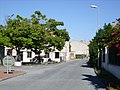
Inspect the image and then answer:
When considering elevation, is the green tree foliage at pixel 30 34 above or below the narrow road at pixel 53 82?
above

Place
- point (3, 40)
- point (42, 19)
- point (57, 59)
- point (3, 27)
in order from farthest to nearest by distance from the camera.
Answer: point (57, 59)
point (42, 19)
point (3, 27)
point (3, 40)

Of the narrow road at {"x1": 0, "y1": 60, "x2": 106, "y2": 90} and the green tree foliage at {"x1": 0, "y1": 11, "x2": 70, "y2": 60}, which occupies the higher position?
the green tree foliage at {"x1": 0, "y1": 11, "x2": 70, "y2": 60}

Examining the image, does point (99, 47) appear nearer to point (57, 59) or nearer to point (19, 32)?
point (19, 32)

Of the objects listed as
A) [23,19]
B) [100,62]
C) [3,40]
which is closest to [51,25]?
[23,19]

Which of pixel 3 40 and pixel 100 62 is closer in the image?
pixel 100 62

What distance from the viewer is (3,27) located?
52125 mm

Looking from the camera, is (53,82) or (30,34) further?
(30,34)

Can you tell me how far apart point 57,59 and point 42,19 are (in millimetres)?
20854

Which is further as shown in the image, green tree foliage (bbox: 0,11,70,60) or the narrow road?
green tree foliage (bbox: 0,11,70,60)

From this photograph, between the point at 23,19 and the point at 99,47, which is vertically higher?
the point at 23,19

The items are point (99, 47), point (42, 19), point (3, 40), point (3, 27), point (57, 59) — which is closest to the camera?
point (99, 47)

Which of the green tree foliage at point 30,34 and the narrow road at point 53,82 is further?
→ the green tree foliage at point 30,34

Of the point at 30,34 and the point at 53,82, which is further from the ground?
the point at 30,34

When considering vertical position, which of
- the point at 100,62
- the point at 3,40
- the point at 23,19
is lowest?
the point at 100,62
